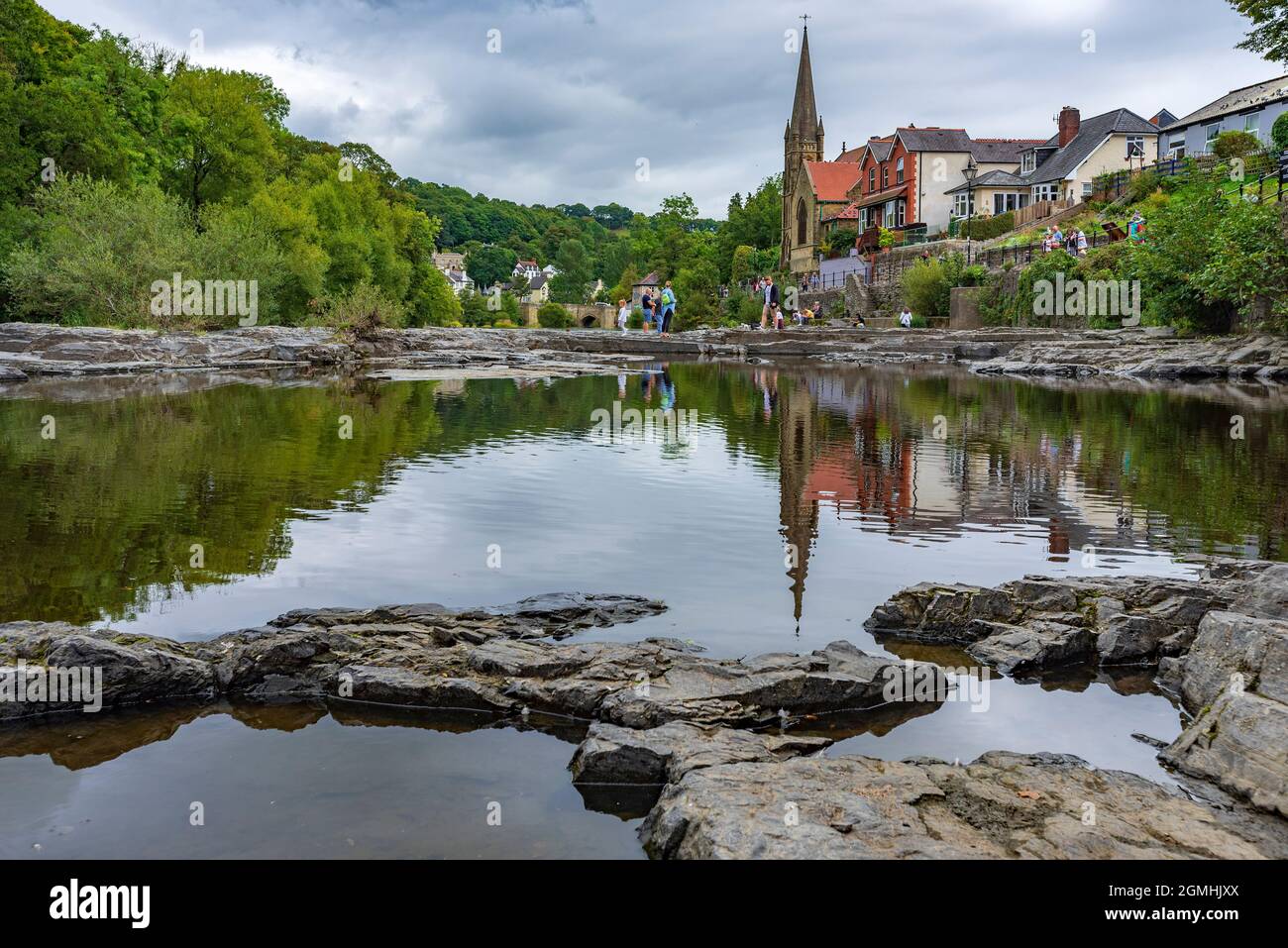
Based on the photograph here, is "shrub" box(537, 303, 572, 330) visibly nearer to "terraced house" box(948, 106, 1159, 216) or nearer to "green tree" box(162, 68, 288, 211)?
"terraced house" box(948, 106, 1159, 216)

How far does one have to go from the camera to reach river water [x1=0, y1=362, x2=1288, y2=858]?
5.54 metres

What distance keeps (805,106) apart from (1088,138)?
1362 inches

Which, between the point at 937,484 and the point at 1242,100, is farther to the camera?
the point at 1242,100

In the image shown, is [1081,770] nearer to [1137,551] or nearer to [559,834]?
[559,834]

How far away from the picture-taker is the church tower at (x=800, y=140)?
329ft

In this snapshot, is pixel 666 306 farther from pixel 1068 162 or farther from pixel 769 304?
pixel 1068 162

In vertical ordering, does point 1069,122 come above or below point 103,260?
above

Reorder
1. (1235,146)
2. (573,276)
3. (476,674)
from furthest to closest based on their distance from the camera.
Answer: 1. (573,276)
2. (1235,146)
3. (476,674)

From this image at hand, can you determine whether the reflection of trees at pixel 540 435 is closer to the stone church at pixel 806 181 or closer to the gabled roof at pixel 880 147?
the gabled roof at pixel 880 147

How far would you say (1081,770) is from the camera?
18.6 feet


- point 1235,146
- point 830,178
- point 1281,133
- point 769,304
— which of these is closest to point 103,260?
point 769,304

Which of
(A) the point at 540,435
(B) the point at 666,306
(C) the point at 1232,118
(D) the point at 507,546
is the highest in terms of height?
(C) the point at 1232,118

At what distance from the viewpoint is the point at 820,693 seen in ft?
22.7
